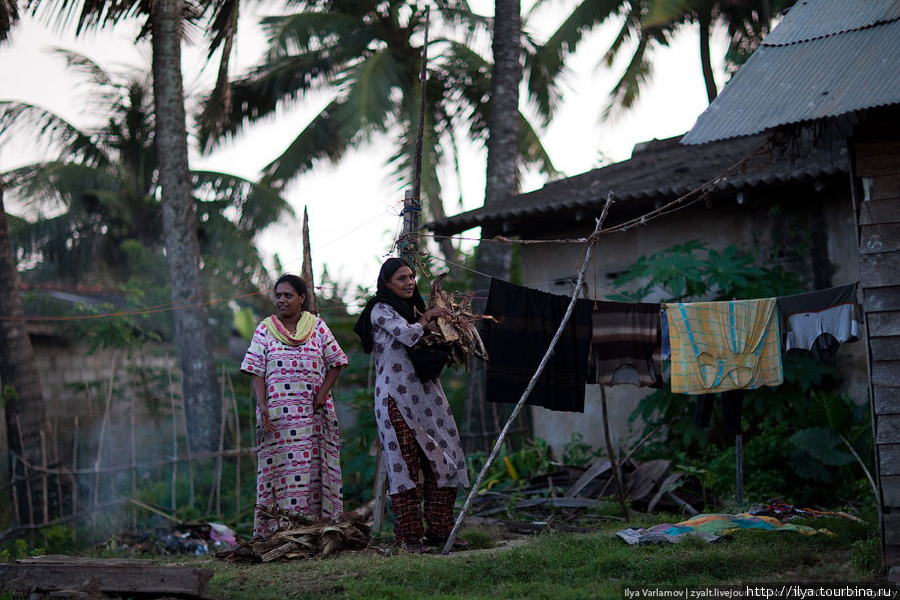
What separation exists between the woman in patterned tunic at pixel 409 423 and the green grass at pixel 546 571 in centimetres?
39

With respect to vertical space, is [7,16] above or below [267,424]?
above

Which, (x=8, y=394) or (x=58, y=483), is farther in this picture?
(x=8, y=394)

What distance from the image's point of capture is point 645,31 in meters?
14.8

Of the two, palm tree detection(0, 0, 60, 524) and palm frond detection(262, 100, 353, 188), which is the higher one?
palm frond detection(262, 100, 353, 188)

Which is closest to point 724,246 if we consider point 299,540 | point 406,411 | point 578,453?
point 578,453

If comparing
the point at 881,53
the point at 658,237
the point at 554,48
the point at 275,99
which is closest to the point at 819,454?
the point at 658,237

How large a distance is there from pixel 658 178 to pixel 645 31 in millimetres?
6379

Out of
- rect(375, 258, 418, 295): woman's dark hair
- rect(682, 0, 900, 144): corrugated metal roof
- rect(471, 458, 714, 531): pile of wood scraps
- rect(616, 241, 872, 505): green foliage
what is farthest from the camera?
rect(616, 241, 872, 505): green foliage

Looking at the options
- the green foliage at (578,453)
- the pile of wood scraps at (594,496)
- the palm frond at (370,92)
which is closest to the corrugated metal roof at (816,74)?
the pile of wood scraps at (594,496)

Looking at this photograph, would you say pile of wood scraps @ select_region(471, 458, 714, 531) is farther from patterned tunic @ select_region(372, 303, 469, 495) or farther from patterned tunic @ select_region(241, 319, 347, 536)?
patterned tunic @ select_region(241, 319, 347, 536)

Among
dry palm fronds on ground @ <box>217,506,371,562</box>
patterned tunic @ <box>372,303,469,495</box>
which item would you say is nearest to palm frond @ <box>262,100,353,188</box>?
patterned tunic @ <box>372,303,469,495</box>

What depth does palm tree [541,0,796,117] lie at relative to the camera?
1441cm

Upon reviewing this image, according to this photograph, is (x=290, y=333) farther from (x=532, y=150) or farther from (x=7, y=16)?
(x=532, y=150)

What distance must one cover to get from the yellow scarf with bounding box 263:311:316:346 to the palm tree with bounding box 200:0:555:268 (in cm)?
908
